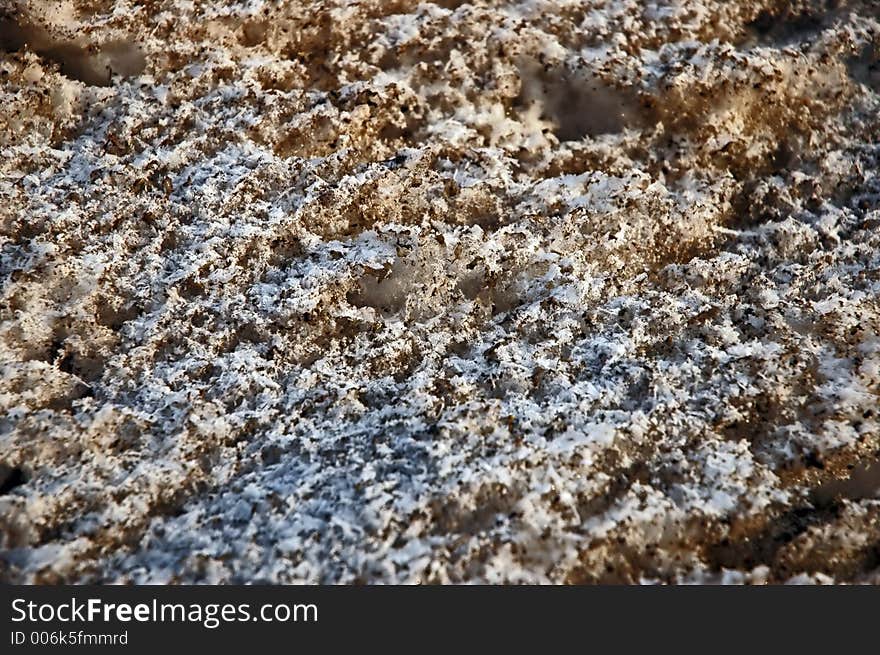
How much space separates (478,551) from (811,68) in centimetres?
224

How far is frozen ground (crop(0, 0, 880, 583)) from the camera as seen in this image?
1820 millimetres

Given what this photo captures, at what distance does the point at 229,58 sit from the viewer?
266cm

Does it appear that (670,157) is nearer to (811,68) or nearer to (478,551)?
(811,68)

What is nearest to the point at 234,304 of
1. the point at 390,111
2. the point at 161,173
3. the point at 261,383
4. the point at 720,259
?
the point at 261,383

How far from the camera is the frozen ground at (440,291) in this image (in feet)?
5.97

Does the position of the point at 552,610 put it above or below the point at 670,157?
below

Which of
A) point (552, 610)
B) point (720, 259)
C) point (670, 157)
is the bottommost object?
point (552, 610)

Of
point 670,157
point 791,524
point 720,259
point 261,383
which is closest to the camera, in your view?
point 791,524

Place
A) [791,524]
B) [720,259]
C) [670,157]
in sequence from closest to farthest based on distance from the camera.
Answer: [791,524] < [720,259] < [670,157]

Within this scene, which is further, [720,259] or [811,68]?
[811,68]

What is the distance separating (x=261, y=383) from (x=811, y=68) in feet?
7.61

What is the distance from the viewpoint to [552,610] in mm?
1734

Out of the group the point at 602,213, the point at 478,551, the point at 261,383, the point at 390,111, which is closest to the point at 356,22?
the point at 390,111

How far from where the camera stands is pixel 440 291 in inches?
89.9
